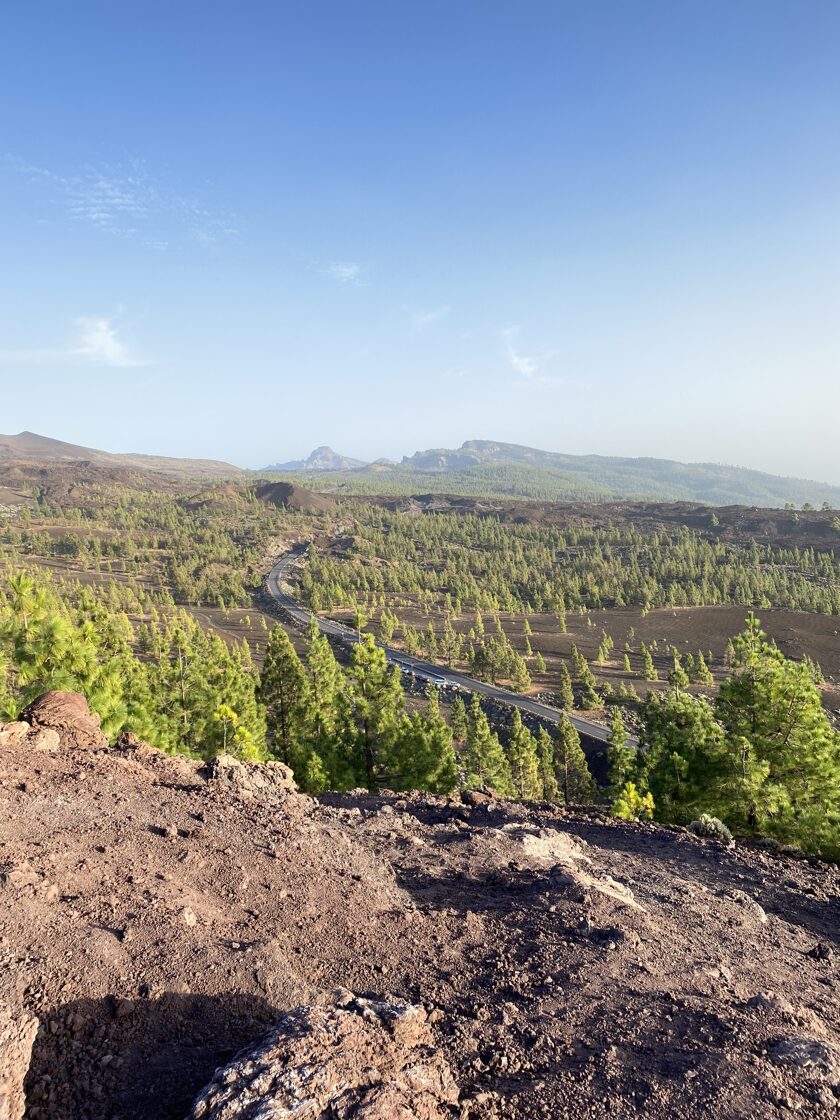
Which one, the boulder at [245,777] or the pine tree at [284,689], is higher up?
the boulder at [245,777]

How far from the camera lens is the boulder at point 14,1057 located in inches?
155

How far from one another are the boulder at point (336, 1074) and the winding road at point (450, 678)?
42.0 m

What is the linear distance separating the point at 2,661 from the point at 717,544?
18979cm

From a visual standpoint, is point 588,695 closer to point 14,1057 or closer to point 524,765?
point 524,765

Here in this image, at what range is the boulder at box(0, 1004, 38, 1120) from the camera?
3943 millimetres

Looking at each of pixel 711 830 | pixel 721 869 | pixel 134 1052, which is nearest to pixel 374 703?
pixel 711 830

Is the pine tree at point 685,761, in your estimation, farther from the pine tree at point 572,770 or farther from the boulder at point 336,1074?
the pine tree at point 572,770

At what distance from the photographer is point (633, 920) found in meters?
7.48

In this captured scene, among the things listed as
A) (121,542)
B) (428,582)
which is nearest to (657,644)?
(428,582)

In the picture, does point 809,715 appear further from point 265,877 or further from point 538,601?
point 538,601

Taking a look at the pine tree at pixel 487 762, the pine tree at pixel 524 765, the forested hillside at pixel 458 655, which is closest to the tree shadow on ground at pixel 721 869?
the forested hillside at pixel 458 655

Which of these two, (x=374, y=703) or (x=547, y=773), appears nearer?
(x=374, y=703)

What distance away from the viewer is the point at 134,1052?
4.76 meters

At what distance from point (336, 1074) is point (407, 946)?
287 cm
